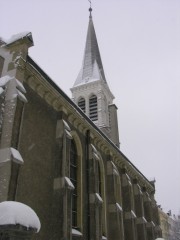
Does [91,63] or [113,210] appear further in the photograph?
[91,63]

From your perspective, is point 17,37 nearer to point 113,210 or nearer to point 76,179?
point 76,179

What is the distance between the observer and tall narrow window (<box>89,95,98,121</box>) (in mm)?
30616

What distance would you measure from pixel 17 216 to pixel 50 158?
8.58m

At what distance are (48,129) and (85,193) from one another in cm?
411

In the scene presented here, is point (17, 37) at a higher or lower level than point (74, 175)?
higher

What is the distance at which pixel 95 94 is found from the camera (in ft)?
106

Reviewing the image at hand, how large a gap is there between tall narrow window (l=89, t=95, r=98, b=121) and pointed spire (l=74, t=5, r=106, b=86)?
8.79 ft

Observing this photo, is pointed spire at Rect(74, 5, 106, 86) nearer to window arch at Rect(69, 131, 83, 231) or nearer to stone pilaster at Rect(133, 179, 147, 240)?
stone pilaster at Rect(133, 179, 147, 240)

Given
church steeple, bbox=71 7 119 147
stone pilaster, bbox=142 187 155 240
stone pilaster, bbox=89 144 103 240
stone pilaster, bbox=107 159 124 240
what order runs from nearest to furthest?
stone pilaster, bbox=89 144 103 240
stone pilaster, bbox=107 159 124 240
stone pilaster, bbox=142 187 155 240
church steeple, bbox=71 7 119 147

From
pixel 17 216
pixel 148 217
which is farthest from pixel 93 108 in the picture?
pixel 17 216

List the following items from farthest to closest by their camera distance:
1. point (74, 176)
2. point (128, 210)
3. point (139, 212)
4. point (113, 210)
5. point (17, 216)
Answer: point (139, 212) < point (128, 210) < point (113, 210) < point (74, 176) < point (17, 216)

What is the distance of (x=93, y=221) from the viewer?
593 inches

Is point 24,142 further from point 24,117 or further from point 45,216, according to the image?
point 45,216

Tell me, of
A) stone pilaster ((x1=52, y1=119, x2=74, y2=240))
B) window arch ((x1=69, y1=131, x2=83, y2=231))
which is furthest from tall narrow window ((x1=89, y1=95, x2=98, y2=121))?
stone pilaster ((x1=52, y1=119, x2=74, y2=240))
